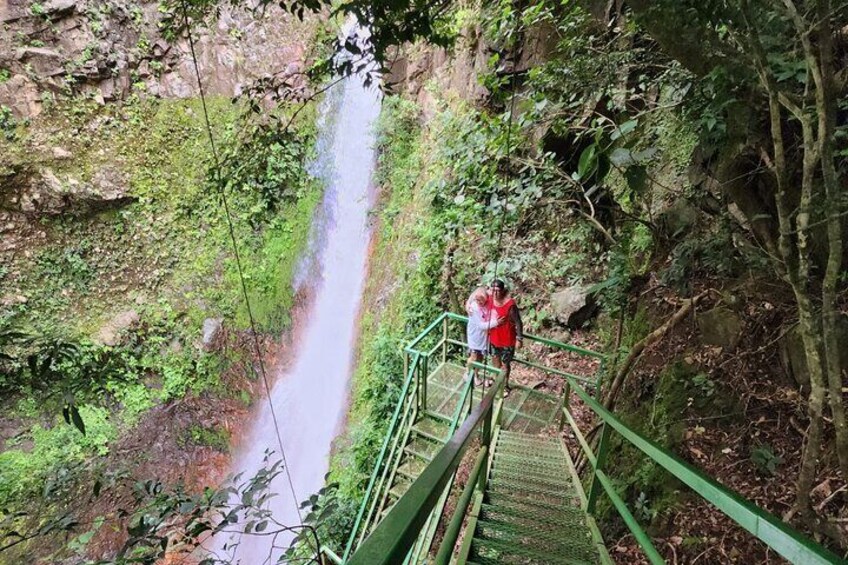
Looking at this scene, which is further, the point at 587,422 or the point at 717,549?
the point at 587,422

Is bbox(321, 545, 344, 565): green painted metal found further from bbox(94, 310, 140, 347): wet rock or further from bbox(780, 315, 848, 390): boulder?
bbox(94, 310, 140, 347): wet rock

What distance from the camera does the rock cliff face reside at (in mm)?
9492

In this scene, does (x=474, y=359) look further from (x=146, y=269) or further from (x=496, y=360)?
(x=146, y=269)

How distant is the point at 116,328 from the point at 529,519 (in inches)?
401

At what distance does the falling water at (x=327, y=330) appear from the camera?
30.7 feet

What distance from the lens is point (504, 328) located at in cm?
563

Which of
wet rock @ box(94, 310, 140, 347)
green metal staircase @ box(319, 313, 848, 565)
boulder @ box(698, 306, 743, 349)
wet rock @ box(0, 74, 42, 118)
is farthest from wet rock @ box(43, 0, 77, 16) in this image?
boulder @ box(698, 306, 743, 349)

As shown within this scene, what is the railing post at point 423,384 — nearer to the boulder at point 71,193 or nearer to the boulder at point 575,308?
the boulder at point 575,308

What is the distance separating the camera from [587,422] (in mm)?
5609

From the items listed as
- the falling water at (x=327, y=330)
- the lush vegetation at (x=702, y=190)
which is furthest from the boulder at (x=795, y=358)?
the falling water at (x=327, y=330)

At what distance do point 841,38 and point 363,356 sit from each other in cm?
836

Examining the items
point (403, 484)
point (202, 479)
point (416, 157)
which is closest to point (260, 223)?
point (416, 157)

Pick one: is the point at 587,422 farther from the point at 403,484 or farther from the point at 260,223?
the point at 260,223

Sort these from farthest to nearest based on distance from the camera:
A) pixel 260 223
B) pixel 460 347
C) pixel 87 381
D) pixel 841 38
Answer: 1. pixel 260 223
2. pixel 460 347
3. pixel 841 38
4. pixel 87 381
